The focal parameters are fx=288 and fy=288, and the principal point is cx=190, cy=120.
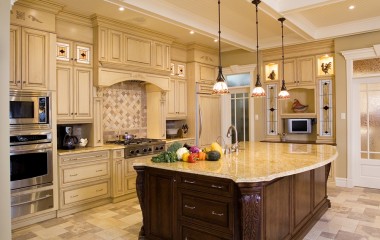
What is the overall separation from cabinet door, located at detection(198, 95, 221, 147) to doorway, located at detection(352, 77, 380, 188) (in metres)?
2.88

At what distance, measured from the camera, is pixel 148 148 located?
5137 millimetres

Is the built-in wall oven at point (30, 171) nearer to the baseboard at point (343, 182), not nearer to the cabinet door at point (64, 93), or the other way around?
the cabinet door at point (64, 93)

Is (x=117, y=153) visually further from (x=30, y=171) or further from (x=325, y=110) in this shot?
(x=325, y=110)

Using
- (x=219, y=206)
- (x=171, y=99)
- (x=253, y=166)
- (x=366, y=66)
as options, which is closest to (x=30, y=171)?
(x=219, y=206)

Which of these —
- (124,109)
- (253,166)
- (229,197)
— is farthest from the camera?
(124,109)

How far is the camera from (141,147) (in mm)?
5020

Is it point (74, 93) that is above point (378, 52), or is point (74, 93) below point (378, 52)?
below

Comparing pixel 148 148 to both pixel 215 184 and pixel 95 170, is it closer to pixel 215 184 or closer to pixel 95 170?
pixel 95 170

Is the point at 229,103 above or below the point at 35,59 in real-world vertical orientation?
below

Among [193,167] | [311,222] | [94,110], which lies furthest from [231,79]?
[193,167]

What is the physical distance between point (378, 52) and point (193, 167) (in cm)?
441

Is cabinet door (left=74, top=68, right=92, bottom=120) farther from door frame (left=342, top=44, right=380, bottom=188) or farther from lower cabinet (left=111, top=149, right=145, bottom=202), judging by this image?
door frame (left=342, top=44, right=380, bottom=188)

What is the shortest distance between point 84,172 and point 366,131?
5124mm

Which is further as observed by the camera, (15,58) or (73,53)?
(73,53)
